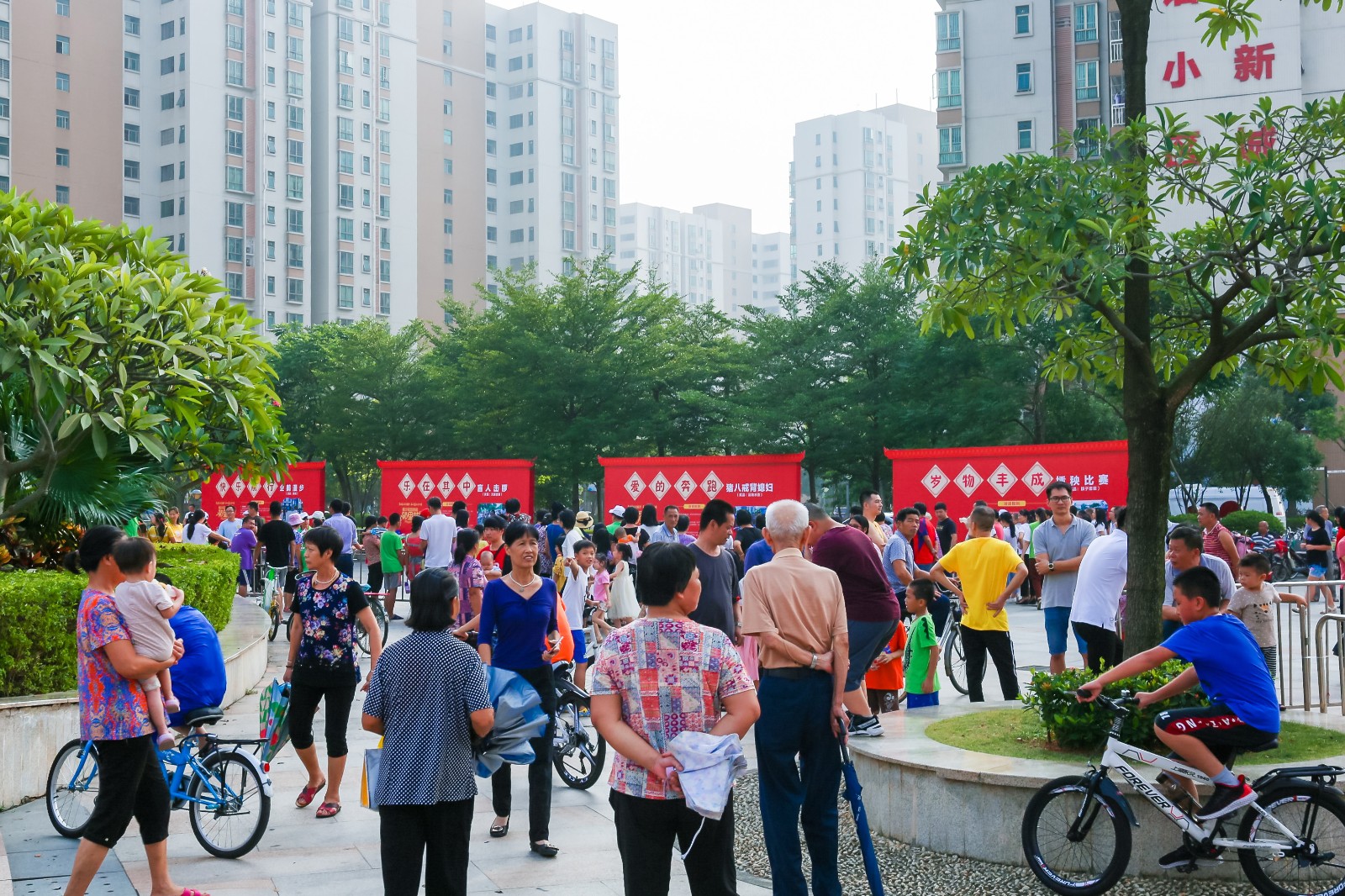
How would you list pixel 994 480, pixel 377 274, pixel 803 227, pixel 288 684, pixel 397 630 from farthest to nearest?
pixel 803 227 → pixel 377 274 → pixel 994 480 → pixel 397 630 → pixel 288 684

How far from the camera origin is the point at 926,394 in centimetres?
3531

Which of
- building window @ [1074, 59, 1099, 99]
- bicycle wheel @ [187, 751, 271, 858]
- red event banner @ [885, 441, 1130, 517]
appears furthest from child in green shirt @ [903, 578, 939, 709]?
building window @ [1074, 59, 1099, 99]

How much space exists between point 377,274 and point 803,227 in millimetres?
64505

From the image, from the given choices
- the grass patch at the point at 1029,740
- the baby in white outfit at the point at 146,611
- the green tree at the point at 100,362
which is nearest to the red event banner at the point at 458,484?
the green tree at the point at 100,362

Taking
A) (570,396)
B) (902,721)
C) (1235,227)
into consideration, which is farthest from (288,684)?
(570,396)

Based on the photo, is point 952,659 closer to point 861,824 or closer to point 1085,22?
point 861,824

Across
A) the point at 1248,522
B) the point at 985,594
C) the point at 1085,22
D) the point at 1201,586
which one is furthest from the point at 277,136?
the point at 1201,586

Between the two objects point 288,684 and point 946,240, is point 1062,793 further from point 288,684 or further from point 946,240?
point 288,684

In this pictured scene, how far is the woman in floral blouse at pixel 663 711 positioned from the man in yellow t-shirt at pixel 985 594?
5.62 meters

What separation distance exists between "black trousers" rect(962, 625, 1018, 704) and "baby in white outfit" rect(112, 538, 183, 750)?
19.8ft

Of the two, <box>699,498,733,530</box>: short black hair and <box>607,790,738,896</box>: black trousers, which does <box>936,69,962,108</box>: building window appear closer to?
<box>699,498,733,530</box>: short black hair

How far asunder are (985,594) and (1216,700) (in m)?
3.80

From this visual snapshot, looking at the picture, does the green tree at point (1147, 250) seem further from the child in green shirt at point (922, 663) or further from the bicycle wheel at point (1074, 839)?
the child in green shirt at point (922, 663)

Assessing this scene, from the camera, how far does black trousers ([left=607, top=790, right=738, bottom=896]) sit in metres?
3.93
